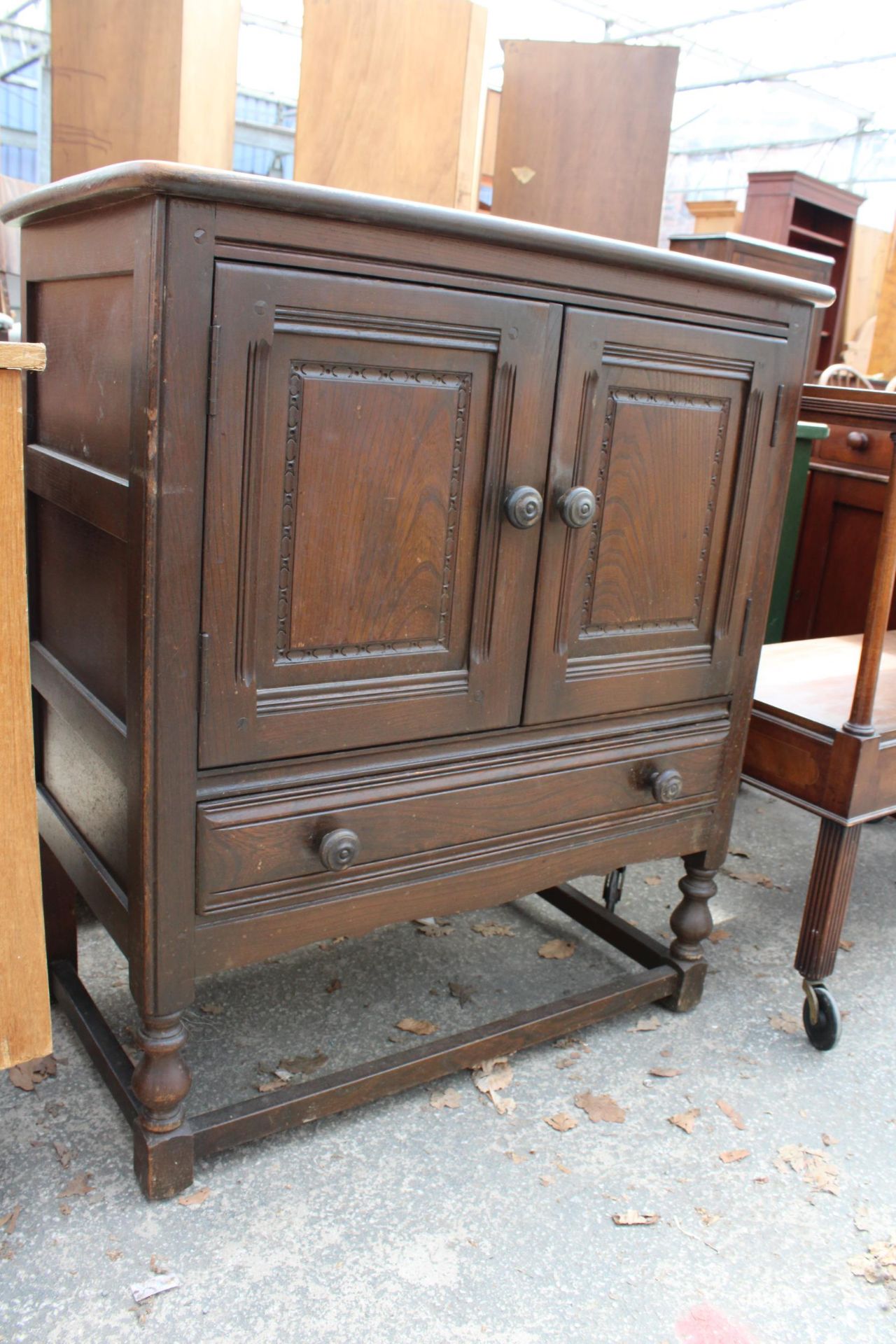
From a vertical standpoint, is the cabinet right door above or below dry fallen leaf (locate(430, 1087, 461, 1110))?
above

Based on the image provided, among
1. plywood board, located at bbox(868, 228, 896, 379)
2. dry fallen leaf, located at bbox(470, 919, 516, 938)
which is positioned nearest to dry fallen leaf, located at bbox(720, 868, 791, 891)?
dry fallen leaf, located at bbox(470, 919, 516, 938)

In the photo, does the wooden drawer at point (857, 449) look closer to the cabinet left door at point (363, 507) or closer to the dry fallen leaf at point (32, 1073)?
the cabinet left door at point (363, 507)

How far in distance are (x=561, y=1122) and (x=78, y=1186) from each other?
718 mm

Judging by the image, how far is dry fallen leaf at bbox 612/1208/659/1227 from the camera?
1.54m

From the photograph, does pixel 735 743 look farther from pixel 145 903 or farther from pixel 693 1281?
pixel 145 903

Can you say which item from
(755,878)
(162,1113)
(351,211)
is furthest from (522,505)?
(755,878)

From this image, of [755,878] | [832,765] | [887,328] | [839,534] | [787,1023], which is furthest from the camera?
[887,328]

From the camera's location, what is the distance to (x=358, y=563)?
1374mm

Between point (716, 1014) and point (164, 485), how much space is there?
1.46 m

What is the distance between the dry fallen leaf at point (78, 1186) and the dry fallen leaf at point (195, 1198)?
13cm

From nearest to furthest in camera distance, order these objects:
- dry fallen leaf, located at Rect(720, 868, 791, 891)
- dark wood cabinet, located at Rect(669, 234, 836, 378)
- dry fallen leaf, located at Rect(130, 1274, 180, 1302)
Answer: dry fallen leaf, located at Rect(130, 1274, 180, 1302) → dark wood cabinet, located at Rect(669, 234, 836, 378) → dry fallen leaf, located at Rect(720, 868, 791, 891)

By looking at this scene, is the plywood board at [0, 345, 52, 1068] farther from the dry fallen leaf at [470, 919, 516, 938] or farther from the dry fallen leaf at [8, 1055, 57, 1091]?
the dry fallen leaf at [470, 919, 516, 938]

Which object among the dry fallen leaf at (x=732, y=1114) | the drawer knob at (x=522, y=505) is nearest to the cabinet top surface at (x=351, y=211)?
the drawer knob at (x=522, y=505)

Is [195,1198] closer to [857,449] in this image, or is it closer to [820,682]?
[820,682]
